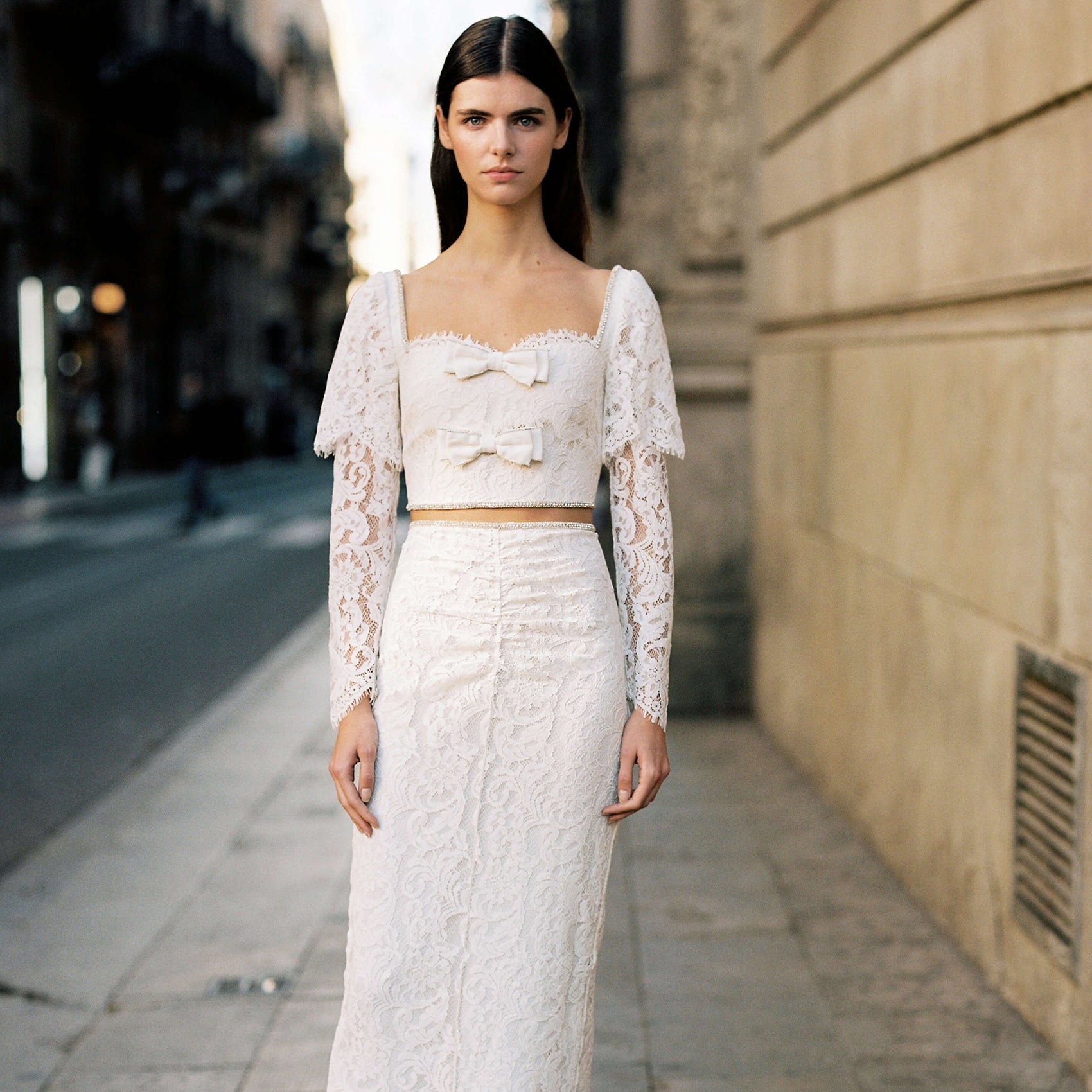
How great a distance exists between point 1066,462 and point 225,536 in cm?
1677

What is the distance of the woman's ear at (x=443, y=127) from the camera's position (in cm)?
253

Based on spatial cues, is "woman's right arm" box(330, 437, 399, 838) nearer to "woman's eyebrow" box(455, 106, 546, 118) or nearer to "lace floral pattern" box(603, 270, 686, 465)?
"lace floral pattern" box(603, 270, 686, 465)

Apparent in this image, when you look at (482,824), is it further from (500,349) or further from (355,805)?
(500,349)

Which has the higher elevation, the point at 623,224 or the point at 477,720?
the point at 623,224

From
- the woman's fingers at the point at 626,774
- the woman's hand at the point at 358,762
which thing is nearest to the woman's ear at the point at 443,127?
the woman's hand at the point at 358,762

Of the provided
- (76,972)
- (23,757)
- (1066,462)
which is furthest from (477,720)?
(23,757)

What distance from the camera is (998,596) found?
4211 mm

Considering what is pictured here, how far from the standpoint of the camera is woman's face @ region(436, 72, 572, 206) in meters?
2.42

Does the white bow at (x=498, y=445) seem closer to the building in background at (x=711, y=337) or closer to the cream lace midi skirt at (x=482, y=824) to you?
the cream lace midi skirt at (x=482, y=824)

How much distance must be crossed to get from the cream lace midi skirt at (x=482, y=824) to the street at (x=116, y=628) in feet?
12.2

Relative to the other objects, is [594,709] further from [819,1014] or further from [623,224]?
[623,224]

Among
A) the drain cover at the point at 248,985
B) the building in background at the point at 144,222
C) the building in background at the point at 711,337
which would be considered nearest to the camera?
the drain cover at the point at 248,985

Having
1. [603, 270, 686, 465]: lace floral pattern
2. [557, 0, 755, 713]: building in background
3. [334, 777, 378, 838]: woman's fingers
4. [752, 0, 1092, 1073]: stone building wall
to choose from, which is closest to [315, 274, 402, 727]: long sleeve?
[334, 777, 378, 838]: woman's fingers

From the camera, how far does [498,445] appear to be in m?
2.40
